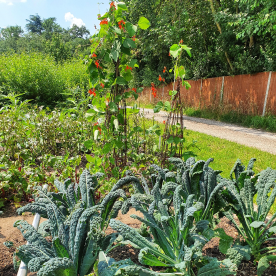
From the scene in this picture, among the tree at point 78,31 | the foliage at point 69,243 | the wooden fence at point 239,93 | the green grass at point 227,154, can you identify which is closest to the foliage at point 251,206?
the foliage at point 69,243

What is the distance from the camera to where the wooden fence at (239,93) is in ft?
32.4

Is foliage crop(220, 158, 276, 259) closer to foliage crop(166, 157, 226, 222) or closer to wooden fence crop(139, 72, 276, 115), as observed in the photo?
foliage crop(166, 157, 226, 222)

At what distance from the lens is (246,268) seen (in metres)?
1.51

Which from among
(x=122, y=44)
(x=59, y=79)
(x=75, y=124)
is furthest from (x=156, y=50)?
(x=122, y=44)

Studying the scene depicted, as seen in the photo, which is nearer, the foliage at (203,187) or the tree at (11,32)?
the foliage at (203,187)

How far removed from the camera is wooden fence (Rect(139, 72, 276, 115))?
9.88 meters

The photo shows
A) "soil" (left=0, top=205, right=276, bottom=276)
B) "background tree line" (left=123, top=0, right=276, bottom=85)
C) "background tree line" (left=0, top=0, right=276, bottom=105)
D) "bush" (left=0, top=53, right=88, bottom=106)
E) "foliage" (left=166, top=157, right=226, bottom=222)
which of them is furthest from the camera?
"background tree line" (left=123, top=0, right=276, bottom=85)

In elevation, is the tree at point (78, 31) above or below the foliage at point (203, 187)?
above

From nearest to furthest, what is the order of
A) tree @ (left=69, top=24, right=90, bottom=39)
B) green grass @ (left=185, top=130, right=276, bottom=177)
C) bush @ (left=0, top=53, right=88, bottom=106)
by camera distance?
green grass @ (left=185, top=130, right=276, bottom=177) → bush @ (left=0, top=53, right=88, bottom=106) → tree @ (left=69, top=24, right=90, bottom=39)

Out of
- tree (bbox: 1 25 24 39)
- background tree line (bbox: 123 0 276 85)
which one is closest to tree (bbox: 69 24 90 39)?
tree (bbox: 1 25 24 39)

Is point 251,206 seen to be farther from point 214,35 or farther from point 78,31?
point 78,31

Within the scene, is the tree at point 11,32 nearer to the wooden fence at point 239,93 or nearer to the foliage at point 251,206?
the wooden fence at point 239,93

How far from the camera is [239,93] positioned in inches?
440

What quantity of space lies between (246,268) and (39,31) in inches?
4657
